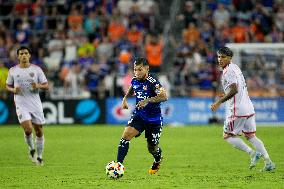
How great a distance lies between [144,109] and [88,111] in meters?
17.2

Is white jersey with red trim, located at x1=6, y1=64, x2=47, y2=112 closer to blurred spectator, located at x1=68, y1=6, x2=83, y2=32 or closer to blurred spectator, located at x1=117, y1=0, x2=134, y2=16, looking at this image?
blurred spectator, located at x1=68, y1=6, x2=83, y2=32

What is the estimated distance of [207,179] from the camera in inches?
523

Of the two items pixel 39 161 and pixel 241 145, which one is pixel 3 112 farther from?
pixel 241 145

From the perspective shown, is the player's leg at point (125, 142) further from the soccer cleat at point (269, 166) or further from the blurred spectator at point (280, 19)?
the blurred spectator at point (280, 19)

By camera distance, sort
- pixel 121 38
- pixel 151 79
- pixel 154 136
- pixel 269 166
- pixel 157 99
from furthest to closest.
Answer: pixel 121 38 < pixel 269 166 < pixel 154 136 < pixel 151 79 < pixel 157 99

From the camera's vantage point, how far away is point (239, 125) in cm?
1485

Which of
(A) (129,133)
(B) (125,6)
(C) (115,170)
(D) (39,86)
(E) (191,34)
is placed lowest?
(C) (115,170)

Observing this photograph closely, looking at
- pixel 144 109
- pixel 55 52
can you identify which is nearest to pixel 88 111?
pixel 55 52

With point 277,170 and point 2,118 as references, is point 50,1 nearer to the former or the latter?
point 2,118

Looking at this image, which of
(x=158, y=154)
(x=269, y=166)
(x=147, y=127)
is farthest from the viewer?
(x=269, y=166)

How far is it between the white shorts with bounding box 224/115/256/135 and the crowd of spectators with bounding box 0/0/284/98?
558 inches

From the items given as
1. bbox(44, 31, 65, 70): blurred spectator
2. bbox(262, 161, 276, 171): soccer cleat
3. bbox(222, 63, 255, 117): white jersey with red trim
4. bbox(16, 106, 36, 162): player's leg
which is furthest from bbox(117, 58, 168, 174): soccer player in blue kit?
bbox(44, 31, 65, 70): blurred spectator

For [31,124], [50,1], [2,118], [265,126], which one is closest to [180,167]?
[31,124]

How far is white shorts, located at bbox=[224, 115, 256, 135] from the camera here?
14836 mm
